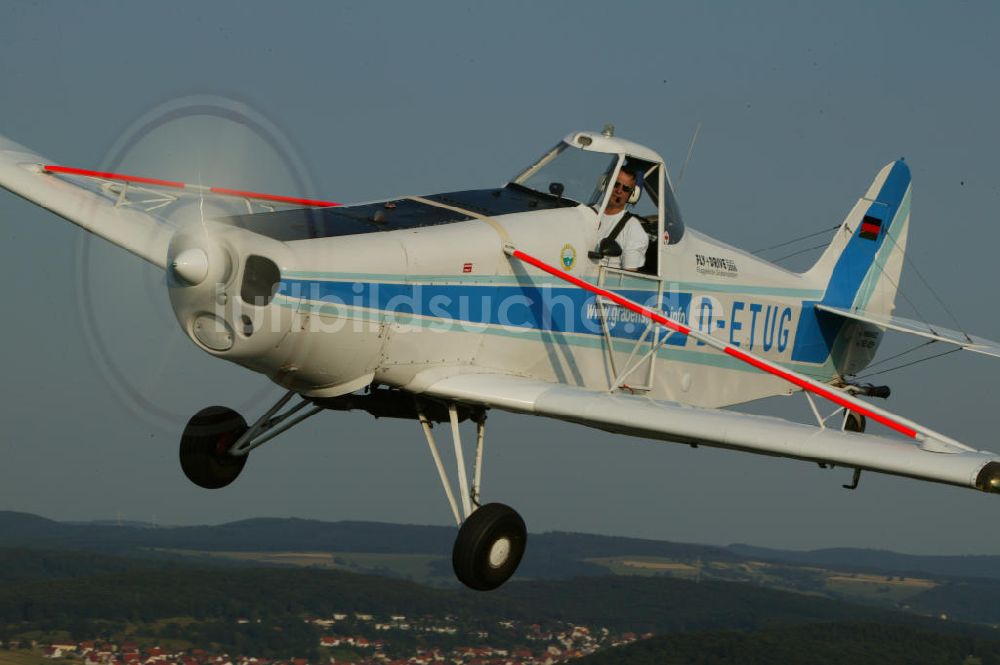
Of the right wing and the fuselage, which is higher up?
the right wing

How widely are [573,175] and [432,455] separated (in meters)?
3.85

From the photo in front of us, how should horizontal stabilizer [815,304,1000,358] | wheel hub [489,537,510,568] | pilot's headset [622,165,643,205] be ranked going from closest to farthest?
wheel hub [489,537,510,568], pilot's headset [622,165,643,205], horizontal stabilizer [815,304,1000,358]

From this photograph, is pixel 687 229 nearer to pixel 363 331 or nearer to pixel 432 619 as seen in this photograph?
pixel 363 331

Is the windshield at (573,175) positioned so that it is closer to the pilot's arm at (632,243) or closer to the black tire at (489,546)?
the pilot's arm at (632,243)

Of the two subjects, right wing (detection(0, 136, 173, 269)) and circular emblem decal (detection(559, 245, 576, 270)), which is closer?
circular emblem decal (detection(559, 245, 576, 270))

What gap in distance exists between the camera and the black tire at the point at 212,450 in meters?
16.6

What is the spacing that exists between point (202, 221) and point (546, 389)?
160 inches

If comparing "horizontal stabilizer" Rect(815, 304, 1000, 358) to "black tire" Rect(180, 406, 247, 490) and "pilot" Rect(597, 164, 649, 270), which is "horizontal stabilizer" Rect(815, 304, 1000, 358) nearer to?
"pilot" Rect(597, 164, 649, 270)

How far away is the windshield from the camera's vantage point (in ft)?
54.2

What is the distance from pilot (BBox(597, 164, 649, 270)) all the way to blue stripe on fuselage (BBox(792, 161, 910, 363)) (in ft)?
16.2

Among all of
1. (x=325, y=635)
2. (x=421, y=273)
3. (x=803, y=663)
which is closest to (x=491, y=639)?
(x=325, y=635)

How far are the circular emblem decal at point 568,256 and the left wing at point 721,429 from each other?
1.50 metres

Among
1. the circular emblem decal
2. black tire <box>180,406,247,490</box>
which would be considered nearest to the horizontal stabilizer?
the circular emblem decal

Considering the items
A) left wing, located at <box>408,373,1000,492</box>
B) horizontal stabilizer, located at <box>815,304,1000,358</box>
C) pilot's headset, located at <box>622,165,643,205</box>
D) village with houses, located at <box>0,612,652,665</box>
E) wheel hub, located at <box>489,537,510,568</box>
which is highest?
pilot's headset, located at <box>622,165,643,205</box>
